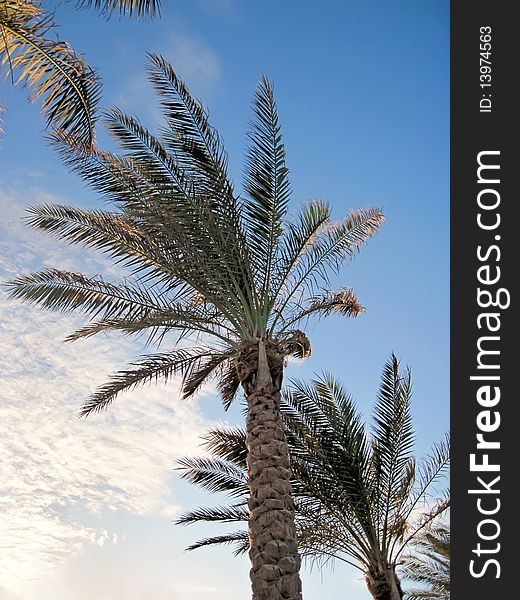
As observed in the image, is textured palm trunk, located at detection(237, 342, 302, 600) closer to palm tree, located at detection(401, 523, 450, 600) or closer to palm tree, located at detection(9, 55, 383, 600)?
palm tree, located at detection(9, 55, 383, 600)

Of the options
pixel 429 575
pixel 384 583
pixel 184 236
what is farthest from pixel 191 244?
pixel 429 575

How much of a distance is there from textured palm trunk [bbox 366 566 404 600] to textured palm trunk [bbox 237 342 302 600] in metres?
5.20

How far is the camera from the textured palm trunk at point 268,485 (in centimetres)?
762

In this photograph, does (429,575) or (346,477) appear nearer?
(346,477)

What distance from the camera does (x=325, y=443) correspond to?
11.9 metres

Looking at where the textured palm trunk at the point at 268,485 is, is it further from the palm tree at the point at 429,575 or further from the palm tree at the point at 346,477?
the palm tree at the point at 429,575

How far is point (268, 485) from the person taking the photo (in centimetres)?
833

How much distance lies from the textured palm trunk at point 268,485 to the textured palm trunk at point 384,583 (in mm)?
5203

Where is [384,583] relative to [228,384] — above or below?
below

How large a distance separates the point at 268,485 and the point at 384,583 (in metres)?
5.64

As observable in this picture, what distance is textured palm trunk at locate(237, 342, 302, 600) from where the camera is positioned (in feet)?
25.0

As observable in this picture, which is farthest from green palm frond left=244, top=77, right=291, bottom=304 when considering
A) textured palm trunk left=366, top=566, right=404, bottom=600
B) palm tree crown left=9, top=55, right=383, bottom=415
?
textured palm trunk left=366, top=566, right=404, bottom=600

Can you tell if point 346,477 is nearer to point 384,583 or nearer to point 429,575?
point 384,583

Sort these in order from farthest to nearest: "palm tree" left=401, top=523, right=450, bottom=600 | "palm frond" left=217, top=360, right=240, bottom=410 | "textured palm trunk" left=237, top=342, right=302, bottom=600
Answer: "palm tree" left=401, top=523, right=450, bottom=600
"palm frond" left=217, top=360, right=240, bottom=410
"textured palm trunk" left=237, top=342, right=302, bottom=600
